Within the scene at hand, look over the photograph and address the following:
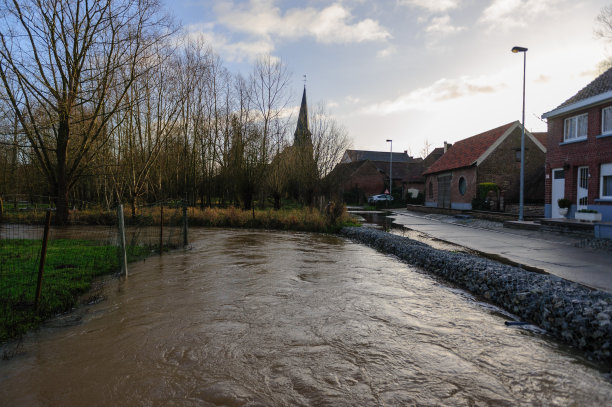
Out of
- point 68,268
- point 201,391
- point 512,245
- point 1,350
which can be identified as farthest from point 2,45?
point 512,245

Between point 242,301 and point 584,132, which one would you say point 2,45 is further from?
point 584,132

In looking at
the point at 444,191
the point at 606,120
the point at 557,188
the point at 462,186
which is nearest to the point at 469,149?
the point at 462,186

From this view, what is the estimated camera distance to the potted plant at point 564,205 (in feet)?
56.5

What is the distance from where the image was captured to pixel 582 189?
17.0 m

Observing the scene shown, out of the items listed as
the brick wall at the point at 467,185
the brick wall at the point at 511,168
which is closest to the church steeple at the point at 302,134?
the brick wall at the point at 467,185

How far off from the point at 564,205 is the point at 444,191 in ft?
55.5

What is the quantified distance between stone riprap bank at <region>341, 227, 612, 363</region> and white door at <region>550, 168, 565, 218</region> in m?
13.5

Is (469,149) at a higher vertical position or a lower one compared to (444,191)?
higher

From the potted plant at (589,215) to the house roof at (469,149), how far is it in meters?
13.8

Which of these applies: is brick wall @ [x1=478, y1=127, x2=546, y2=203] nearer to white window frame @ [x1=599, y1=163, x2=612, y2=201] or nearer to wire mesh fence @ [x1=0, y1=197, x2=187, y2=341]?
white window frame @ [x1=599, y1=163, x2=612, y2=201]

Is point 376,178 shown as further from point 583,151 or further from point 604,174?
point 604,174

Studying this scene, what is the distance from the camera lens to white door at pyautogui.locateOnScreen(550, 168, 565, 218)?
18.3 metres

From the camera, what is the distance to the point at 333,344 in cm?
454

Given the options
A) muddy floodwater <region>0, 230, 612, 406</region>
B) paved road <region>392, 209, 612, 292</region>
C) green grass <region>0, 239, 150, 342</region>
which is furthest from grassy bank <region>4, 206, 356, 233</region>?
muddy floodwater <region>0, 230, 612, 406</region>
